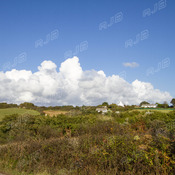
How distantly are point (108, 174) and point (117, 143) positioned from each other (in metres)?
1.57

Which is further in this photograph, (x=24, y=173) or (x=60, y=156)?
(x=60, y=156)

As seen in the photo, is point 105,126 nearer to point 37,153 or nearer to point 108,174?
point 37,153

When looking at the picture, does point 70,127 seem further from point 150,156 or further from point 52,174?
point 150,156

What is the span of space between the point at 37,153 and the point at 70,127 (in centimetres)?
735

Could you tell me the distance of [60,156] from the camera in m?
8.05

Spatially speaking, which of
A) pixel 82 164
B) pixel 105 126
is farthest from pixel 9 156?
pixel 105 126

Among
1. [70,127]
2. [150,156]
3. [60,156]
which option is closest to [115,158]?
[150,156]

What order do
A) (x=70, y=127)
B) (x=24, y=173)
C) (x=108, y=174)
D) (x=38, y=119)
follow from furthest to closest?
1. (x=38, y=119)
2. (x=70, y=127)
3. (x=24, y=173)
4. (x=108, y=174)

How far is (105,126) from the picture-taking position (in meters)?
14.2

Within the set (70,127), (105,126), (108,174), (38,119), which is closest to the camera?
(108,174)

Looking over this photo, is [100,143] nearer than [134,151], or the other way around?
[134,151]

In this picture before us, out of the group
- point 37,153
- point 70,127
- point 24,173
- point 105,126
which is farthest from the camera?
point 70,127

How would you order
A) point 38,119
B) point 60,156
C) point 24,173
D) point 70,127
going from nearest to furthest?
point 24,173 < point 60,156 < point 70,127 < point 38,119

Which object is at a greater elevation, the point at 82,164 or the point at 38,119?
the point at 38,119
